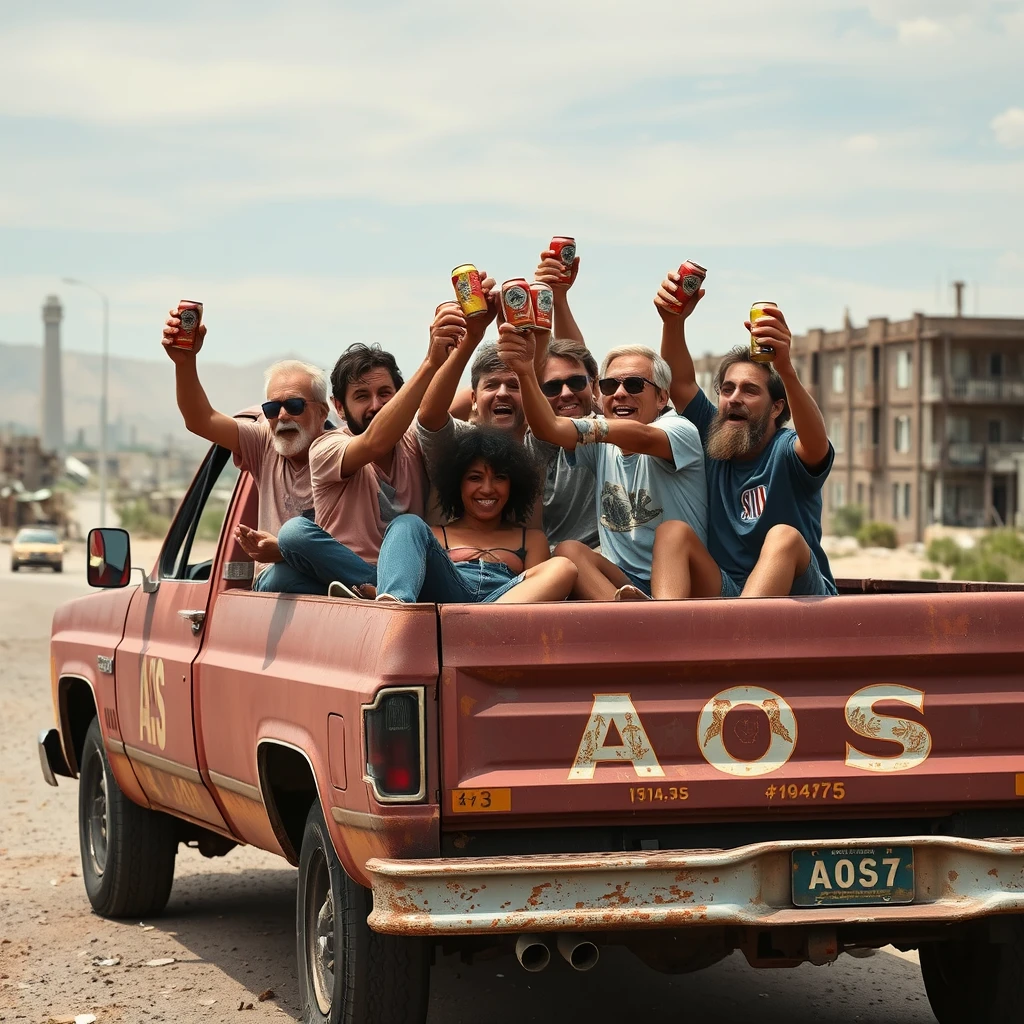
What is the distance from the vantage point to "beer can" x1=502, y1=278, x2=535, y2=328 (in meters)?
5.52

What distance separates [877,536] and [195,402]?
222 ft

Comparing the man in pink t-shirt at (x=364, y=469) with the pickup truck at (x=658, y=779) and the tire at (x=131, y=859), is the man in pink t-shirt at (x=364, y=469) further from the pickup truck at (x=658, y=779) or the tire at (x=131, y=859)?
the tire at (x=131, y=859)

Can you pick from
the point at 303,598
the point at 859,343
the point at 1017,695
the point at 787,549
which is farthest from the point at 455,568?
the point at 859,343

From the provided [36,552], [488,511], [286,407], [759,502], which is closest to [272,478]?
[286,407]

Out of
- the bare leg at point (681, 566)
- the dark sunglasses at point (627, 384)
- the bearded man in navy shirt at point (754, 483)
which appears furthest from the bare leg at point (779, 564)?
the dark sunglasses at point (627, 384)

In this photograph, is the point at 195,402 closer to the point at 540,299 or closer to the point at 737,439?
the point at 540,299

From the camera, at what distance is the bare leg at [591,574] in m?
5.64

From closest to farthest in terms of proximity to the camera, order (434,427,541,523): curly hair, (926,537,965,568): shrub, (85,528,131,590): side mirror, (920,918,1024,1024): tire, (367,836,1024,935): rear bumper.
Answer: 1. (367,836,1024,935): rear bumper
2. (920,918,1024,1024): tire
3. (434,427,541,523): curly hair
4. (85,528,131,590): side mirror
5. (926,537,965,568): shrub

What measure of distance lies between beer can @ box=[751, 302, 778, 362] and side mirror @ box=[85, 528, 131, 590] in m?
2.79

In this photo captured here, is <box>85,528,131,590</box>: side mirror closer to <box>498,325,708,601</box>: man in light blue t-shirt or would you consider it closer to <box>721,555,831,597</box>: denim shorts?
<box>498,325,708,601</box>: man in light blue t-shirt

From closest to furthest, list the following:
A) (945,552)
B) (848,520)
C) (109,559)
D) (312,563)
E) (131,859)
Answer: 1. (312,563)
2. (109,559)
3. (131,859)
4. (945,552)
5. (848,520)

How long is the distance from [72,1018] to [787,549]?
280 cm

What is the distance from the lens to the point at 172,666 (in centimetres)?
633

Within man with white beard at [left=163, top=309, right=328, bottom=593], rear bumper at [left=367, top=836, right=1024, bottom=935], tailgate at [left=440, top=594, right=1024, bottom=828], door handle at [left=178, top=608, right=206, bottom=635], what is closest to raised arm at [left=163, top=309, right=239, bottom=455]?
man with white beard at [left=163, top=309, right=328, bottom=593]
